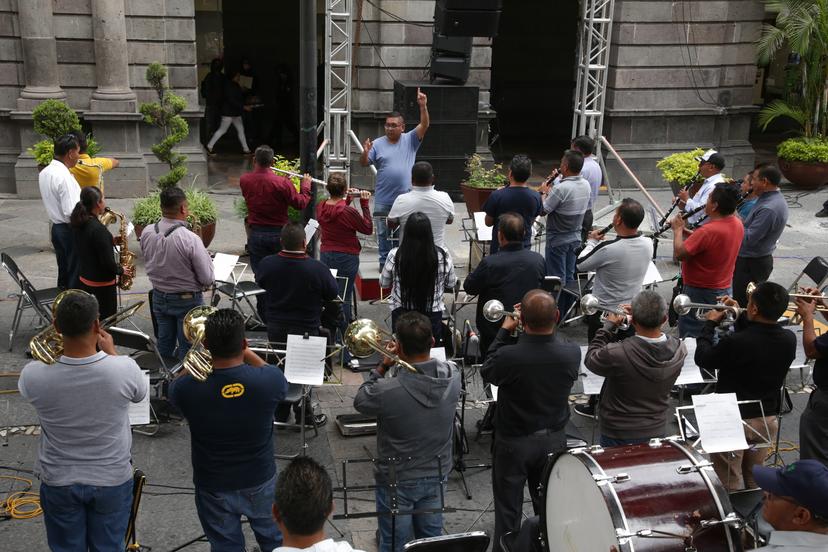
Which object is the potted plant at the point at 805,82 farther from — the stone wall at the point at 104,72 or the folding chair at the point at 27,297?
the folding chair at the point at 27,297

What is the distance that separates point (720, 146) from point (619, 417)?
12.9 metres

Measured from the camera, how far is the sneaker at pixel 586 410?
8.19m

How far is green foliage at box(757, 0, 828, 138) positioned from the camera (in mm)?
16156

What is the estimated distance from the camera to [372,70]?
52.2 feet

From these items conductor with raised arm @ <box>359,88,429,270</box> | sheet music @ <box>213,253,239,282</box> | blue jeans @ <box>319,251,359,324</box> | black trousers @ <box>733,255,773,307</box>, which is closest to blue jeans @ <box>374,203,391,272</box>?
conductor with raised arm @ <box>359,88,429,270</box>

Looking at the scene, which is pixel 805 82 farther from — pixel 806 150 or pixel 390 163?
pixel 390 163

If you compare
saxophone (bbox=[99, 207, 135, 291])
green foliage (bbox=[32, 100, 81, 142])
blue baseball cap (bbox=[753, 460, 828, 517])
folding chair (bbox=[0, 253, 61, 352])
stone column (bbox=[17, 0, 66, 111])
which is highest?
stone column (bbox=[17, 0, 66, 111])

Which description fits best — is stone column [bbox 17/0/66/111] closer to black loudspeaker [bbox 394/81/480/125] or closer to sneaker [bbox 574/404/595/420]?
black loudspeaker [bbox 394/81/480/125]

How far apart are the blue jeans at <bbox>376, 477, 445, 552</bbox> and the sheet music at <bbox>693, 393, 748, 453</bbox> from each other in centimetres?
175

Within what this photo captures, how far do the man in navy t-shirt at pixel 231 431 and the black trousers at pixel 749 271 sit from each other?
19.7 feet

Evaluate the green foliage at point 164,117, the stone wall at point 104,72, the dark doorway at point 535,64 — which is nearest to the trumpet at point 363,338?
the green foliage at point 164,117

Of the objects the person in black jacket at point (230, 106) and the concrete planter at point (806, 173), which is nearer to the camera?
the concrete planter at point (806, 173)

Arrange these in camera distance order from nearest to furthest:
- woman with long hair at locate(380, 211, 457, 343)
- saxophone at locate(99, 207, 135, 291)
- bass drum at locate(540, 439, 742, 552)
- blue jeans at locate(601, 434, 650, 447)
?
bass drum at locate(540, 439, 742, 552) → blue jeans at locate(601, 434, 650, 447) → woman with long hair at locate(380, 211, 457, 343) → saxophone at locate(99, 207, 135, 291)

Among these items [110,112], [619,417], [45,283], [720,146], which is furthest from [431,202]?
Answer: [720,146]
